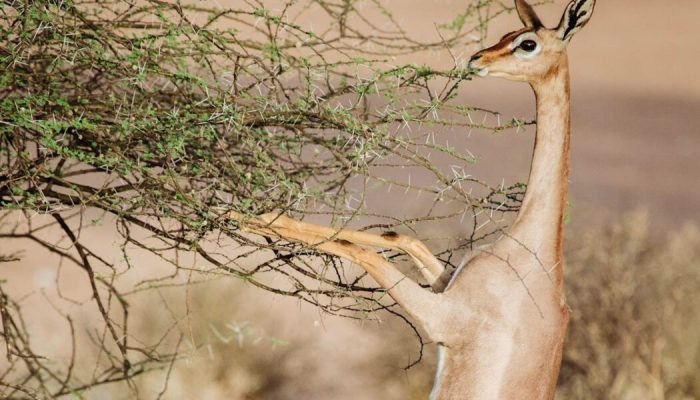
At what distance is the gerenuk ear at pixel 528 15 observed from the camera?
9.74 feet

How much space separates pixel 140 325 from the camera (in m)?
8.88

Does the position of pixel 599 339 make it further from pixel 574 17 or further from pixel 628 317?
pixel 574 17

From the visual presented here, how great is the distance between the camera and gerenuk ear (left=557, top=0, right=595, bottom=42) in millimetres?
2785

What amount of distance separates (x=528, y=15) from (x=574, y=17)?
0.19 meters

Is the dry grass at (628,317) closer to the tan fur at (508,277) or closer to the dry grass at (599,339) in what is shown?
the dry grass at (599,339)

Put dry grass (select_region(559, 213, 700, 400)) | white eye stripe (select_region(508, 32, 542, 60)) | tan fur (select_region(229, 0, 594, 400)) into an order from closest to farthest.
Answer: tan fur (select_region(229, 0, 594, 400)) → white eye stripe (select_region(508, 32, 542, 60)) → dry grass (select_region(559, 213, 700, 400))

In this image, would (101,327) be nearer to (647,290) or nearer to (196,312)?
(196,312)

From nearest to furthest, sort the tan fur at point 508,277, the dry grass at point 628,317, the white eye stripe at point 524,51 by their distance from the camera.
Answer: the tan fur at point 508,277 < the white eye stripe at point 524,51 < the dry grass at point 628,317

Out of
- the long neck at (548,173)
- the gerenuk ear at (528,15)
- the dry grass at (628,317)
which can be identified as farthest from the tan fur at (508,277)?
the dry grass at (628,317)

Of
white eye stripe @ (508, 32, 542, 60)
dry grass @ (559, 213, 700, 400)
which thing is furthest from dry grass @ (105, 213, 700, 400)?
white eye stripe @ (508, 32, 542, 60)

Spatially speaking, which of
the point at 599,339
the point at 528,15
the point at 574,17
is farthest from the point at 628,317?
the point at 574,17

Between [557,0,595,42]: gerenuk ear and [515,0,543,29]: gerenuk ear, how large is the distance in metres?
0.12

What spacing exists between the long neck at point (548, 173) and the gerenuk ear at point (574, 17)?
8 cm

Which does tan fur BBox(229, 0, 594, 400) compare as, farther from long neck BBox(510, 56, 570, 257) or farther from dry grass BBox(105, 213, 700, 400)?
dry grass BBox(105, 213, 700, 400)
